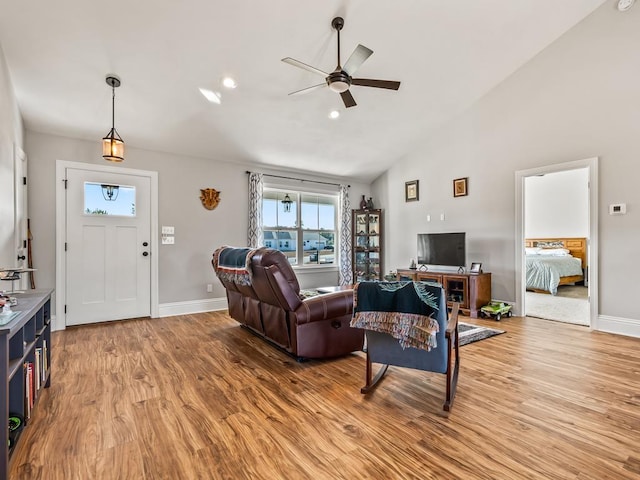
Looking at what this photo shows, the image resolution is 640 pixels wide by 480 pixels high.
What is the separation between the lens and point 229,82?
375cm

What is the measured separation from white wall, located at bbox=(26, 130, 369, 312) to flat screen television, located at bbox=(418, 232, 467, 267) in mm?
3073

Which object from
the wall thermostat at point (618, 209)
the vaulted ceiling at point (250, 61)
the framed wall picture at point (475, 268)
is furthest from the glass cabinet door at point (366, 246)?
the wall thermostat at point (618, 209)

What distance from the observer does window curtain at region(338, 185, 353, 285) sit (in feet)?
21.9

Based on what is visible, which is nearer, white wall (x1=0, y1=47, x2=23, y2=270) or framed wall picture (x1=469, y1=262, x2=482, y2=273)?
white wall (x1=0, y1=47, x2=23, y2=270)

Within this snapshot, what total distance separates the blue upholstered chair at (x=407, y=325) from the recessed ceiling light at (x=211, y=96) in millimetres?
3037

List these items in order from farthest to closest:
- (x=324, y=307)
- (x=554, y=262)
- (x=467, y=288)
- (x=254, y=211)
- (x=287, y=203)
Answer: (x=554, y=262) < (x=287, y=203) < (x=254, y=211) < (x=467, y=288) < (x=324, y=307)

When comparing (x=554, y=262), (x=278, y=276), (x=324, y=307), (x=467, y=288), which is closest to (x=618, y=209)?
(x=467, y=288)

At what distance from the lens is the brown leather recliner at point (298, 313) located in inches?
110

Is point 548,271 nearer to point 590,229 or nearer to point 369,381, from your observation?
point 590,229

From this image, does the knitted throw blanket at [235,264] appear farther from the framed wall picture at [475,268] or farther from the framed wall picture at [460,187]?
the framed wall picture at [460,187]

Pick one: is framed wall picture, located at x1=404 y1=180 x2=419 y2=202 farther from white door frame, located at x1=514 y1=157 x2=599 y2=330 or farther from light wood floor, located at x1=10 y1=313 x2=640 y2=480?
light wood floor, located at x1=10 y1=313 x2=640 y2=480

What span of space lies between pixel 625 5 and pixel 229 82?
14.8 feet

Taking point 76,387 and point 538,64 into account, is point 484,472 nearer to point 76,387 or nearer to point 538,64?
point 76,387

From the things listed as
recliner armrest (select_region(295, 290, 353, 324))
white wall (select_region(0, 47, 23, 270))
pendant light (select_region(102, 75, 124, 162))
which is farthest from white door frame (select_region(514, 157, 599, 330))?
white wall (select_region(0, 47, 23, 270))
